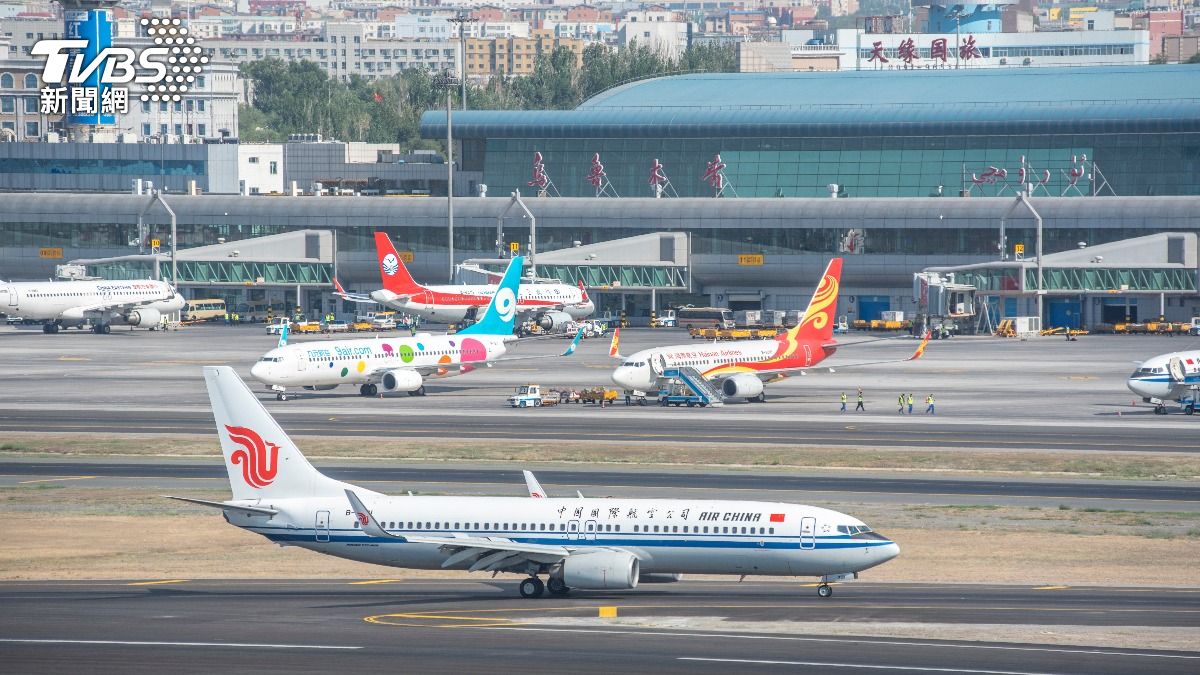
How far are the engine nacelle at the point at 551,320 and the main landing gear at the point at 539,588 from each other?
105m

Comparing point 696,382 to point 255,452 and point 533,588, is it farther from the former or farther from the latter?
point 533,588

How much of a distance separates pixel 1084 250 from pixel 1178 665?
398 ft

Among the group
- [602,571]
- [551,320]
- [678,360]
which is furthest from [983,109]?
[602,571]

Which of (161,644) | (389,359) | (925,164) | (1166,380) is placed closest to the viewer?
(161,644)

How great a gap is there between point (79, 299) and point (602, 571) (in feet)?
387

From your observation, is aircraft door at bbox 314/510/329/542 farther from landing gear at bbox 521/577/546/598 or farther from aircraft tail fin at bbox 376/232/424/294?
aircraft tail fin at bbox 376/232/424/294

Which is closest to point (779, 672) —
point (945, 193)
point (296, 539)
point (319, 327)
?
point (296, 539)

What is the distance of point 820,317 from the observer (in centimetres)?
10600

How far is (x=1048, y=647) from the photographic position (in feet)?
134

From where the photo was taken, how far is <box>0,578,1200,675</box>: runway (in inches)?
1564

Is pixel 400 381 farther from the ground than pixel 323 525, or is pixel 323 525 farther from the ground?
pixel 323 525

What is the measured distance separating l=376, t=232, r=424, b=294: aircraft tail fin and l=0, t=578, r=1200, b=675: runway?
9669cm

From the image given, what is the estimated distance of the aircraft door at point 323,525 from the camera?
49844 millimetres

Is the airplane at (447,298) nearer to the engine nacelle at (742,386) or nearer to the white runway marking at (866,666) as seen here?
the engine nacelle at (742,386)
